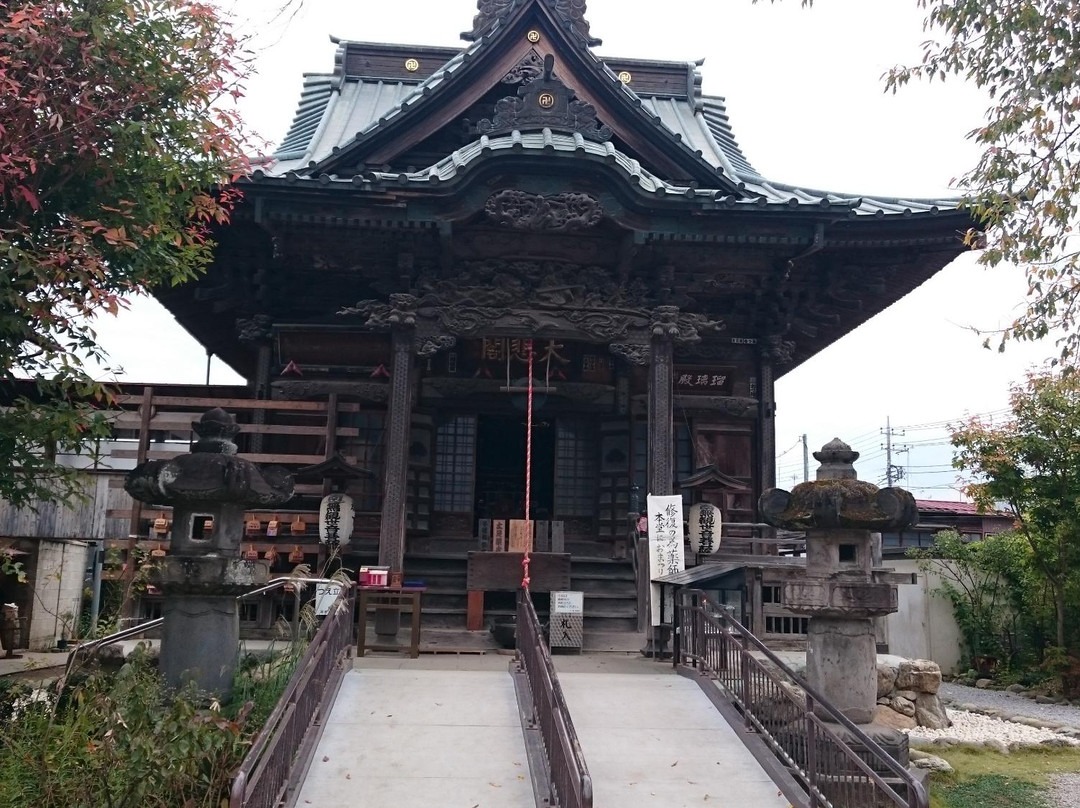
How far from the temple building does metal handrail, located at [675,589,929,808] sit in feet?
6.81

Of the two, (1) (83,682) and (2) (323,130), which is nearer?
(1) (83,682)

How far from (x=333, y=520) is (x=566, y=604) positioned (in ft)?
9.90

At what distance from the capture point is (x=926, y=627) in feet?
61.5

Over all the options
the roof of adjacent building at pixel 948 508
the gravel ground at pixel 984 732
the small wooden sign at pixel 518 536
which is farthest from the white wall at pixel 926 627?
the roof of adjacent building at pixel 948 508

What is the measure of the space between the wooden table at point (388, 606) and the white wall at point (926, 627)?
40.1 feet

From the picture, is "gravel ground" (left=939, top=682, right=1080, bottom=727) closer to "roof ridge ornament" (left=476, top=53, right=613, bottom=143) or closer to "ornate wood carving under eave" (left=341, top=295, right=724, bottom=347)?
"ornate wood carving under eave" (left=341, top=295, right=724, bottom=347)

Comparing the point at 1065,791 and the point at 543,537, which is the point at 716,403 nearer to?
the point at 543,537

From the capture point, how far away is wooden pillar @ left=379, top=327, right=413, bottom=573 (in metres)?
11.1

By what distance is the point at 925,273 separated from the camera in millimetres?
13211

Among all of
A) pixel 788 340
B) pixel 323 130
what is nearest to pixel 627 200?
pixel 788 340

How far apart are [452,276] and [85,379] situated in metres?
6.16

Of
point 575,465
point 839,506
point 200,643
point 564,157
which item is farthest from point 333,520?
point 839,506

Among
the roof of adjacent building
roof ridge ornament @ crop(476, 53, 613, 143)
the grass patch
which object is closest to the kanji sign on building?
roof ridge ornament @ crop(476, 53, 613, 143)

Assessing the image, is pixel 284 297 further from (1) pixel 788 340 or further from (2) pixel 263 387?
(1) pixel 788 340
